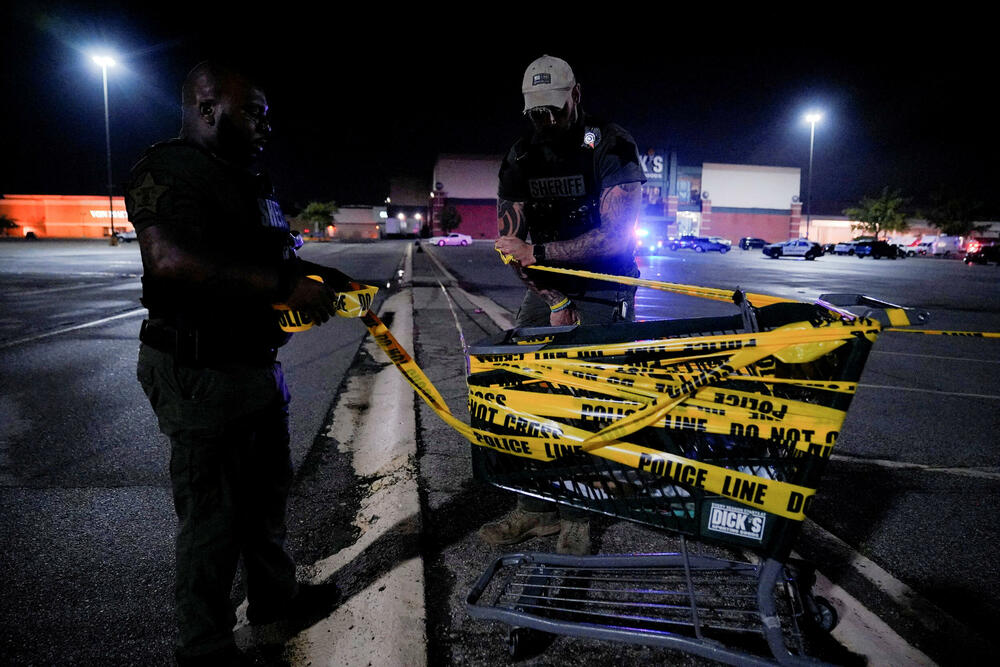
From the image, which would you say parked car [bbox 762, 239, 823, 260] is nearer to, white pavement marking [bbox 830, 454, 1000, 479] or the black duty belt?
white pavement marking [bbox 830, 454, 1000, 479]

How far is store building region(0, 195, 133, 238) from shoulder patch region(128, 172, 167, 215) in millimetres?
84571

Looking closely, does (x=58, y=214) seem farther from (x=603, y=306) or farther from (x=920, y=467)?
(x=920, y=467)

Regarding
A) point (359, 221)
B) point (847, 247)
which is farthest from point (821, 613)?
point (359, 221)

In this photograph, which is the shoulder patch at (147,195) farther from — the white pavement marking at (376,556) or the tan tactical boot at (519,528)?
the tan tactical boot at (519,528)

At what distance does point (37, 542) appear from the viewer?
2482 mm

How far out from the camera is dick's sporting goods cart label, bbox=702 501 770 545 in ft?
5.32

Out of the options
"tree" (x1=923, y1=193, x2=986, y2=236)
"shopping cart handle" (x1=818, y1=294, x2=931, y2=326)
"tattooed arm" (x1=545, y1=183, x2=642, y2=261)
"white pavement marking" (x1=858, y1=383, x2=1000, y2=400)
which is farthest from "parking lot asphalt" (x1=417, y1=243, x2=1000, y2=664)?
"tree" (x1=923, y1=193, x2=986, y2=236)

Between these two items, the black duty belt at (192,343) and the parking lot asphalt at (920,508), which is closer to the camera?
the black duty belt at (192,343)

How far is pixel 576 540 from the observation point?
2305 millimetres

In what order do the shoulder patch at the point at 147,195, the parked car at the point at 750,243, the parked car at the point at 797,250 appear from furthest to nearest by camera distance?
the parked car at the point at 750,243 < the parked car at the point at 797,250 < the shoulder patch at the point at 147,195

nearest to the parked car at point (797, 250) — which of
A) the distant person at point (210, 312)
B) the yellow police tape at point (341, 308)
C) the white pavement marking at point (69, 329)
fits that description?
the white pavement marking at point (69, 329)

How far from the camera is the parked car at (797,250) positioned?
132 feet

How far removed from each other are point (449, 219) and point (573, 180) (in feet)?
249

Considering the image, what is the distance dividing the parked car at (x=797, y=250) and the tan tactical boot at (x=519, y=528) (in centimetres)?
4372
